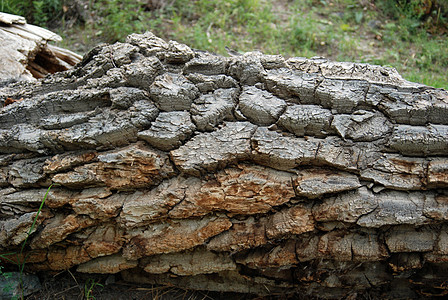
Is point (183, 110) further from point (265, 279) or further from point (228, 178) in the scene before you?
point (265, 279)

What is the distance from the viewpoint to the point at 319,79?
2.26m

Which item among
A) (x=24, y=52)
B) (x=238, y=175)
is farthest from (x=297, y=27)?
(x=238, y=175)

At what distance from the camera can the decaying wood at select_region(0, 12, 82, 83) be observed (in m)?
3.33

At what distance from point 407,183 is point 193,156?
3.80 feet

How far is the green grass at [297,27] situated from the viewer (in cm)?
492

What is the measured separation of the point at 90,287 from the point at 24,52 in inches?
86.2

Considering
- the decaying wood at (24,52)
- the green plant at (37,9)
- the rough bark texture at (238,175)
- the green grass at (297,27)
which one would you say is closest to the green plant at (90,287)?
the rough bark texture at (238,175)

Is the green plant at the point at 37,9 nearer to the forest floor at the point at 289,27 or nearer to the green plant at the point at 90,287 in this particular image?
the forest floor at the point at 289,27

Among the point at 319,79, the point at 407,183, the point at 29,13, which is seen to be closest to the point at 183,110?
the point at 319,79

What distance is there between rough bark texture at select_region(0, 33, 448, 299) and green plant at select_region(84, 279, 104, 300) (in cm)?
12

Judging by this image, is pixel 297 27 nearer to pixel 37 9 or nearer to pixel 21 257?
pixel 37 9

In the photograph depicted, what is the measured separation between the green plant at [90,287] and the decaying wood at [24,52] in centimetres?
181

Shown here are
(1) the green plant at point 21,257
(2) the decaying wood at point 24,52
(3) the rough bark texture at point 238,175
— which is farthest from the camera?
(2) the decaying wood at point 24,52

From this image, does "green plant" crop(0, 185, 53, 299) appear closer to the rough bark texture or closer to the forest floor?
the rough bark texture
